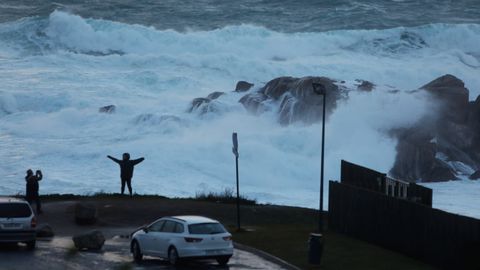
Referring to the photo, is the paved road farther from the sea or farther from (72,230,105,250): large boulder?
the sea

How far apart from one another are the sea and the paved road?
14807 millimetres

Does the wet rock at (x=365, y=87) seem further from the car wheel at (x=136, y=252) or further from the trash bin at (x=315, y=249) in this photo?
Result: the trash bin at (x=315, y=249)

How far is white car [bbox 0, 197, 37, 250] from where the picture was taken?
2970 cm

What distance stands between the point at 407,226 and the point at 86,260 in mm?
8228

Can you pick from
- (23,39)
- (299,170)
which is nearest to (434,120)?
(299,170)

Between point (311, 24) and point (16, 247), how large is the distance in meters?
69.9

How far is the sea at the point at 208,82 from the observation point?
50.4 m

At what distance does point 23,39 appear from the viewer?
8856 centimetres

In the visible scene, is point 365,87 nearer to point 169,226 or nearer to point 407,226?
point 407,226

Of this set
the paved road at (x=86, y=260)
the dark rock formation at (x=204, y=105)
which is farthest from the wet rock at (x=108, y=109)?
the paved road at (x=86, y=260)

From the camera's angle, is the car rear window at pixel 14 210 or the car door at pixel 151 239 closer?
the car door at pixel 151 239

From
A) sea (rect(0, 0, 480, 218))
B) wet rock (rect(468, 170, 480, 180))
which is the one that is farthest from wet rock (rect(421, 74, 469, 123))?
wet rock (rect(468, 170, 480, 180))

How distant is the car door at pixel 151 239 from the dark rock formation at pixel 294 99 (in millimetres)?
29496

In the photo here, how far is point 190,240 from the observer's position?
89.1 feet
